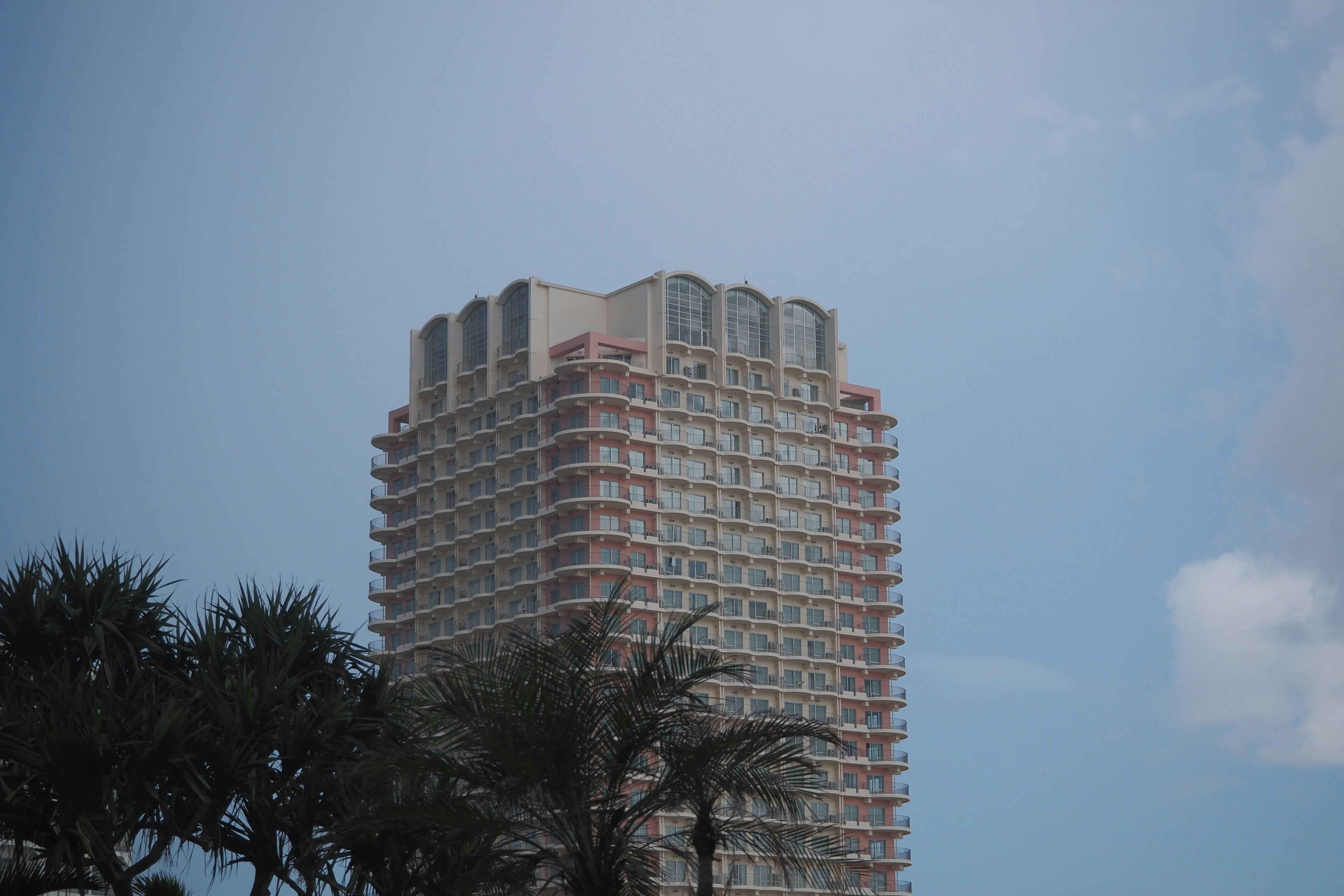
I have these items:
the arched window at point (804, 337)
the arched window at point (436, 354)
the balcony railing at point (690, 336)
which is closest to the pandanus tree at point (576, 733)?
the balcony railing at point (690, 336)

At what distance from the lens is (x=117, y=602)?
35656mm

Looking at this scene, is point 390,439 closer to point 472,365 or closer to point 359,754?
point 472,365

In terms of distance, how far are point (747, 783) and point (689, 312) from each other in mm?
82932

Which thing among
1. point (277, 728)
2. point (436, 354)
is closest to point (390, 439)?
point (436, 354)

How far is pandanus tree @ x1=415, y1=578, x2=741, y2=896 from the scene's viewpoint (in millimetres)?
18547

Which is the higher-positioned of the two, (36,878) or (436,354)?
(436,354)

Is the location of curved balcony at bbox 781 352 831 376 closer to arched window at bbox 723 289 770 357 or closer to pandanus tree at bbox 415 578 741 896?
arched window at bbox 723 289 770 357

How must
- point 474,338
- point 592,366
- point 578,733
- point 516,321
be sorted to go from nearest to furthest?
point 578,733 < point 592,366 < point 516,321 < point 474,338

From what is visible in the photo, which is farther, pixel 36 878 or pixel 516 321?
pixel 516 321

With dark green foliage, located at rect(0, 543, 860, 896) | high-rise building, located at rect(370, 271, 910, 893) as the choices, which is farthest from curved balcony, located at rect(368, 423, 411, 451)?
dark green foliage, located at rect(0, 543, 860, 896)

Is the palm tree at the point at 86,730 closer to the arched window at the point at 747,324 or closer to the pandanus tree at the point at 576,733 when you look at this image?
the pandanus tree at the point at 576,733

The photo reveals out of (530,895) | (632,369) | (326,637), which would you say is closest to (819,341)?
(632,369)

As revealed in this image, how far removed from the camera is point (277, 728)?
33188 mm

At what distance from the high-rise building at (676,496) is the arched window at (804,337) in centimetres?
13
